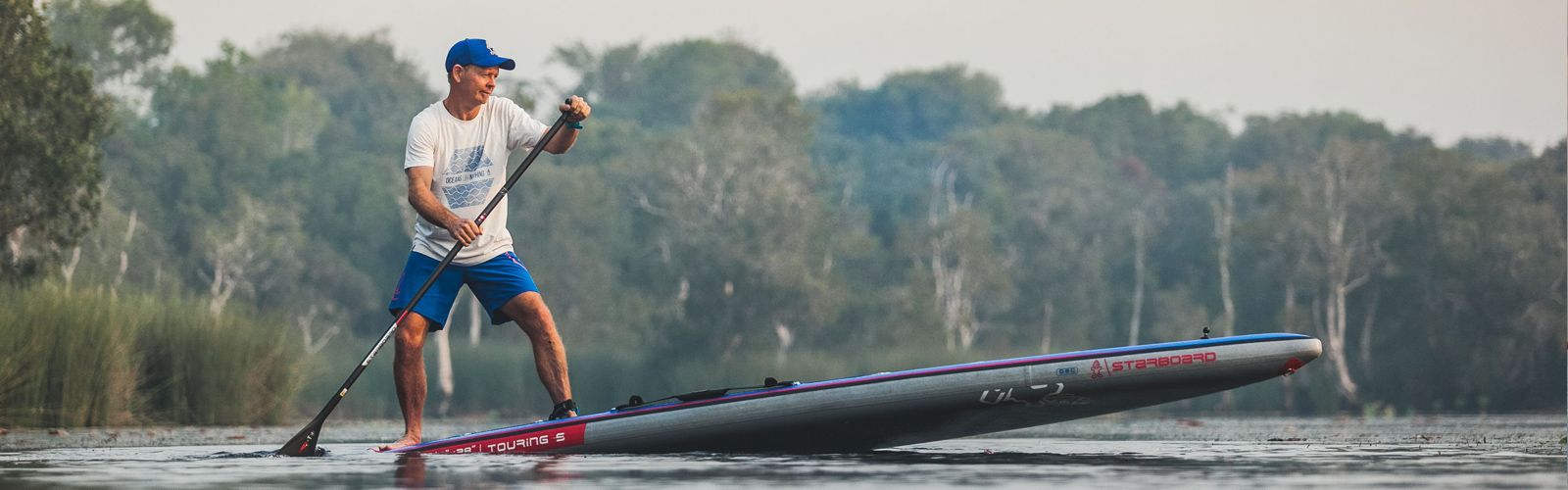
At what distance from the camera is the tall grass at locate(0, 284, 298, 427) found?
1439 cm

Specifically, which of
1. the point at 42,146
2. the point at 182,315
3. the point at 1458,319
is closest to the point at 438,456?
the point at 182,315

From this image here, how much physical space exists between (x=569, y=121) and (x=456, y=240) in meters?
0.71

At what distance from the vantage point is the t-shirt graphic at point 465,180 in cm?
904

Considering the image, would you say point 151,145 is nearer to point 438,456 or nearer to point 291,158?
point 291,158

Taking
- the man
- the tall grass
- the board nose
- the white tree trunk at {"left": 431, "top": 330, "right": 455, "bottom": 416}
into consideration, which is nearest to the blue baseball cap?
the man

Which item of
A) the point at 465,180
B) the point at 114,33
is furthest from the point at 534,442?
the point at 114,33

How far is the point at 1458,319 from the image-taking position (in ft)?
159

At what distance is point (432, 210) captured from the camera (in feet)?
29.0

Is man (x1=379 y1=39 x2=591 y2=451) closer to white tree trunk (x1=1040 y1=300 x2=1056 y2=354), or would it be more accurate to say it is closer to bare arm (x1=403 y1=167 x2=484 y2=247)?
bare arm (x1=403 y1=167 x2=484 y2=247)

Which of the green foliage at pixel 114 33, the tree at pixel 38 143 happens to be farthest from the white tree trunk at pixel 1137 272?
the tree at pixel 38 143

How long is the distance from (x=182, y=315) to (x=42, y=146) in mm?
6363

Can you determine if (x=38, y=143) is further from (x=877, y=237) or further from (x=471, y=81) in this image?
(x=877, y=237)

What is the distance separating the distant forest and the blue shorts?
38.1m

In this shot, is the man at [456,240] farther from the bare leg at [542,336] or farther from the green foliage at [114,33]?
the green foliage at [114,33]
